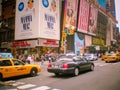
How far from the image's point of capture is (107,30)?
315ft

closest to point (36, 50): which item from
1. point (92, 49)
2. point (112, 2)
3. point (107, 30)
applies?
point (92, 49)

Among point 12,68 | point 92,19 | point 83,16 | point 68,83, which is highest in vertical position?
point 92,19

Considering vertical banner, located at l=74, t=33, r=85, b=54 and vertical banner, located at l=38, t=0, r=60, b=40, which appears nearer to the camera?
vertical banner, located at l=38, t=0, r=60, b=40

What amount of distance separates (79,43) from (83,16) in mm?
8036

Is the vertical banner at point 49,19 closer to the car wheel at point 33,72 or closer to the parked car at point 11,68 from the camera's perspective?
the car wheel at point 33,72

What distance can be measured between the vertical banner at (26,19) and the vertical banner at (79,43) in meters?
17.8

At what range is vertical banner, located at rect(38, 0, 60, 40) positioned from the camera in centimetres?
4506

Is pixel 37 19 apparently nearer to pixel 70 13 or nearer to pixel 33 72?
pixel 70 13

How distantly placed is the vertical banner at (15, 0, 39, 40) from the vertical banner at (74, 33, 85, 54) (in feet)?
58.4

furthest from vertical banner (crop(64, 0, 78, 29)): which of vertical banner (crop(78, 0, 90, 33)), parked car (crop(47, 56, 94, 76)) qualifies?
parked car (crop(47, 56, 94, 76))

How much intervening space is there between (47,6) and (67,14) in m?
9.53

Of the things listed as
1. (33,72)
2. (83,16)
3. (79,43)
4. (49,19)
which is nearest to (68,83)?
(33,72)

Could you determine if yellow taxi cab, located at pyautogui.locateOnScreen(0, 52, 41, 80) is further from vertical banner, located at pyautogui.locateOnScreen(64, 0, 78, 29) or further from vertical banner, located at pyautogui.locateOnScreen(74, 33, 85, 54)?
vertical banner, located at pyautogui.locateOnScreen(74, 33, 85, 54)

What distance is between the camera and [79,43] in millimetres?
63344
